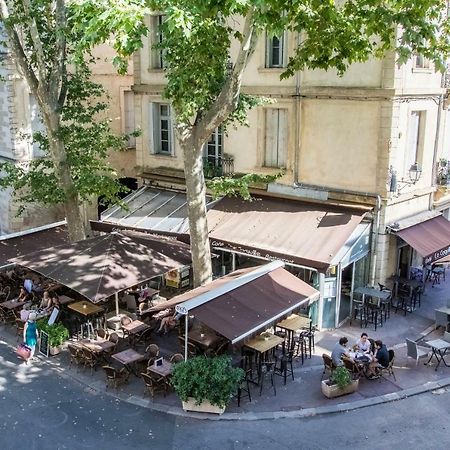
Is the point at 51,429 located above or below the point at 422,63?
below

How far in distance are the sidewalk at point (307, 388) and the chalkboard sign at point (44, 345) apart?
0.61ft

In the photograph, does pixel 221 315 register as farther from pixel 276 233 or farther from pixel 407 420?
pixel 276 233

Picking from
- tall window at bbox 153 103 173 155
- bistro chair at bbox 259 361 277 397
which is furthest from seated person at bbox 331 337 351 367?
tall window at bbox 153 103 173 155

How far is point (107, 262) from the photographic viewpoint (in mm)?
14961

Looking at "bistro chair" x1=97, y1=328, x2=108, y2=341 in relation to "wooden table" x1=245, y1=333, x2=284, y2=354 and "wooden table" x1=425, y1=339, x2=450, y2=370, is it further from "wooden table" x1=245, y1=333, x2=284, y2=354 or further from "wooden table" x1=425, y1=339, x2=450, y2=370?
"wooden table" x1=425, y1=339, x2=450, y2=370

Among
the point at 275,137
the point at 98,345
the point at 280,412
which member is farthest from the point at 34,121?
the point at 280,412

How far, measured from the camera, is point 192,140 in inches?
559

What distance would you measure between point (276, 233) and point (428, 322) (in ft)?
16.8

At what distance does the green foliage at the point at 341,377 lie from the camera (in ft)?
41.8

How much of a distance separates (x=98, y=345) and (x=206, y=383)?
3.31m

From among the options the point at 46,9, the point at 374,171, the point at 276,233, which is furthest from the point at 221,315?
the point at 46,9

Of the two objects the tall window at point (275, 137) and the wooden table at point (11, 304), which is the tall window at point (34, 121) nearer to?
the wooden table at point (11, 304)

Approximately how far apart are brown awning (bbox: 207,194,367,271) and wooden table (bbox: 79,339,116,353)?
4.97 meters

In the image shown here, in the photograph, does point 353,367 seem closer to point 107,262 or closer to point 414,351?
point 414,351
